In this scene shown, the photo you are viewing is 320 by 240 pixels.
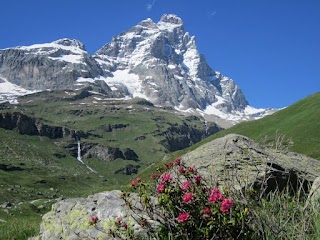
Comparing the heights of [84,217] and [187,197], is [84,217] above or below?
below

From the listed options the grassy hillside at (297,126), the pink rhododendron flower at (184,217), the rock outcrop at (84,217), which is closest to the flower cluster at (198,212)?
the pink rhododendron flower at (184,217)

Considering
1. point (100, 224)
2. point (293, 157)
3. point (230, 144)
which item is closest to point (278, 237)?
point (100, 224)

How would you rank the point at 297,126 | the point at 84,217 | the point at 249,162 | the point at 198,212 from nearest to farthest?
1. the point at 198,212
2. the point at 84,217
3. the point at 249,162
4. the point at 297,126

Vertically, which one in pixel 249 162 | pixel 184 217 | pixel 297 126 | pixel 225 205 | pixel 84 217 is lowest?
pixel 84 217

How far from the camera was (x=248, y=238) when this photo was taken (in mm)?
6785

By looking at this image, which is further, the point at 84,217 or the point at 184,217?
the point at 84,217

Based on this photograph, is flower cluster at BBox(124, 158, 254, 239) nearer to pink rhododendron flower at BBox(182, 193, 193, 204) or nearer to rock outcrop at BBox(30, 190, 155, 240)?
pink rhododendron flower at BBox(182, 193, 193, 204)

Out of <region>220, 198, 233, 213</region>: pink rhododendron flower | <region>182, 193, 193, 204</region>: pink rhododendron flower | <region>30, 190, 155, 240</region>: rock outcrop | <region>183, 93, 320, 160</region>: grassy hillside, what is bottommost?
<region>30, 190, 155, 240</region>: rock outcrop

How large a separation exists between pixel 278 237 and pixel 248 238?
569mm

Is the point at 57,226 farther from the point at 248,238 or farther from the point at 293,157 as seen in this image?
the point at 293,157

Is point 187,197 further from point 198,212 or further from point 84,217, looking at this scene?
point 84,217

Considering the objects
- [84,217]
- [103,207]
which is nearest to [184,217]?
[103,207]

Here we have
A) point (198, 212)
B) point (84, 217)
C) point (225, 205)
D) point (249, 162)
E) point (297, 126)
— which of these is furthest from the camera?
point (297, 126)

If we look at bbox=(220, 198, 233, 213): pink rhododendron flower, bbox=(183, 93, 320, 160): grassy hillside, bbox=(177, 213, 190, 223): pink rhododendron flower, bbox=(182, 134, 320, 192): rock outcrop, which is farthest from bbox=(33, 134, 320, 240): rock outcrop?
bbox=(183, 93, 320, 160): grassy hillside
